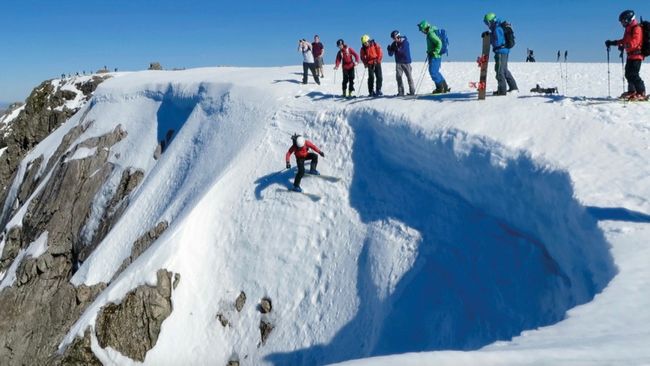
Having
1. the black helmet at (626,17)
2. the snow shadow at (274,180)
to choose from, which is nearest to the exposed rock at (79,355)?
the snow shadow at (274,180)

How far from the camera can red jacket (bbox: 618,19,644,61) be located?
543 inches

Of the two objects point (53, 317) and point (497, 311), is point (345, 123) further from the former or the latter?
point (53, 317)

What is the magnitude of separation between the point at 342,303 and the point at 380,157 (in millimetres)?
5648

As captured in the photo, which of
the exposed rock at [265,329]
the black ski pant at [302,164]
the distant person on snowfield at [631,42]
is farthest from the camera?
the black ski pant at [302,164]

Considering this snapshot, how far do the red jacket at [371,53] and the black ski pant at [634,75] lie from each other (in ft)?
28.7

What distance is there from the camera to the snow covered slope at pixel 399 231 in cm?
1055

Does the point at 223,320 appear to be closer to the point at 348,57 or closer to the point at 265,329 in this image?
the point at 265,329

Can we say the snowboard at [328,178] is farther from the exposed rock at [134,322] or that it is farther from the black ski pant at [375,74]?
the exposed rock at [134,322]

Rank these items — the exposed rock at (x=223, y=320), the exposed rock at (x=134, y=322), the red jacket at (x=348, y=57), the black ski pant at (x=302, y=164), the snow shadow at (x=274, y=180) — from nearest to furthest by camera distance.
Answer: the exposed rock at (x=223, y=320) → the exposed rock at (x=134, y=322) → the black ski pant at (x=302, y=164) → the snow shadow at (x=274, y=180) → the red jacket at (x=348, y=57)

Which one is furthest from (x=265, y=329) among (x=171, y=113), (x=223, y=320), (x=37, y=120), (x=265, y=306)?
(x=37, y=120)

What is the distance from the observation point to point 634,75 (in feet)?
47.9

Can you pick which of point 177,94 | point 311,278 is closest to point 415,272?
point 311,278

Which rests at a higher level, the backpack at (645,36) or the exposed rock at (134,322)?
the backpack at (645,36)

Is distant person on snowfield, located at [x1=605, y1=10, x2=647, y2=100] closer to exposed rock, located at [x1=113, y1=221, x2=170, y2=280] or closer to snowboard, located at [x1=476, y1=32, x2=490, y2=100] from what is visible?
snowboard, located at [x1=476, y1=32, x2=490, y2=100]
